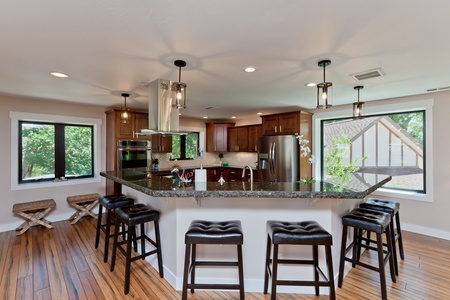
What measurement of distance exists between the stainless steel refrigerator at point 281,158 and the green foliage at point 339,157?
0.83m

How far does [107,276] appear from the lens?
99.9 inches

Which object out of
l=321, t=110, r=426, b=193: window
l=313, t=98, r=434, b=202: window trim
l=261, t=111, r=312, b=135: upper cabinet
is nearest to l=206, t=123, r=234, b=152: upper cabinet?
l=261, t=111, r=312, b=135: upper cabinet

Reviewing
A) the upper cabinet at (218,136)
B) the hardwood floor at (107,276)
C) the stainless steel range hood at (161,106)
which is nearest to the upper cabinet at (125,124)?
the stainless steel range hood at (161,106)

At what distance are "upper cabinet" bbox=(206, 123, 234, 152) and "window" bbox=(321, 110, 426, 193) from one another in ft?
9.15

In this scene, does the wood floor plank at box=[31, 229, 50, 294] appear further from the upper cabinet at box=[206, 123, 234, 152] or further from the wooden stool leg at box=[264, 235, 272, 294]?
the upper cabinet at box=[206, 123, 234, 152]

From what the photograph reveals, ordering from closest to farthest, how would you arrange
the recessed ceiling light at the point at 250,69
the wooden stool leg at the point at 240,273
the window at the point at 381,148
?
the wooden stool leg at the point at 240,273
the recessed ceiling light at the point at 250,69
the window at the point at 381,148

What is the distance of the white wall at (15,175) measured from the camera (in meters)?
3.94

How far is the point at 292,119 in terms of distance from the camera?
4953mm

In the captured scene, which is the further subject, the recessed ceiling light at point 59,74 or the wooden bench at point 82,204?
the wooden bench at point 82,204

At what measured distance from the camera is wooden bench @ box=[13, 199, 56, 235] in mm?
3809

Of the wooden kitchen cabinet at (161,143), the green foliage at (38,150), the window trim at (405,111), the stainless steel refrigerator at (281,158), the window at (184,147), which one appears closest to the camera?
the window trim at (405,111)

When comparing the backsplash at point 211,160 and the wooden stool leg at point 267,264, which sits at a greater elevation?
the backsplash at point 211,160

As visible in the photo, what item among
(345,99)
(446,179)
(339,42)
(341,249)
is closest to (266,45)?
(339,42)

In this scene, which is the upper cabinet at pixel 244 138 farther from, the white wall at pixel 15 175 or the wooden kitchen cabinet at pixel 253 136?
the white wall at pixel 15 175
